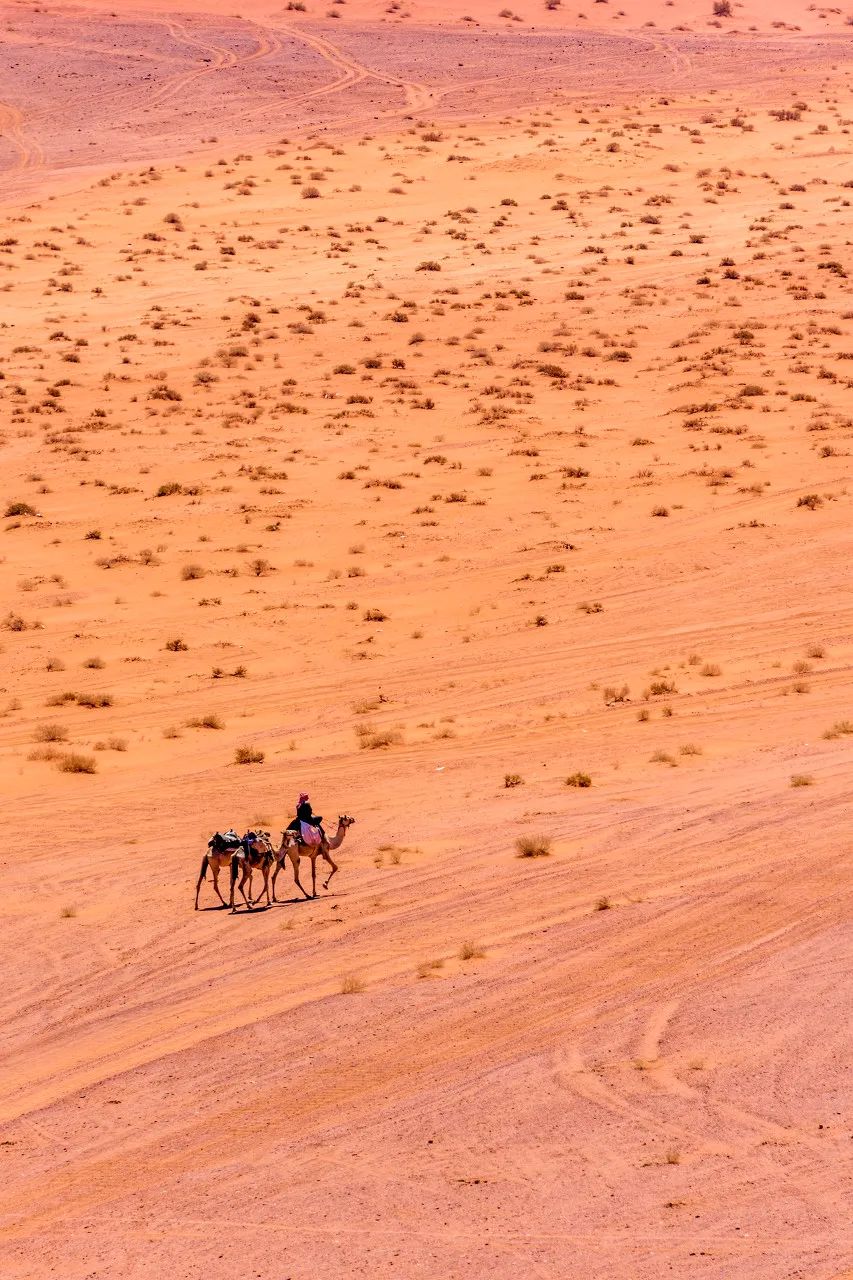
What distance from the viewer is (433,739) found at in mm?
18453

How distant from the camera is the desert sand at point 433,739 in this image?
9.27 metres

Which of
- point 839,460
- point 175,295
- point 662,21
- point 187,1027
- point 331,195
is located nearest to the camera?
point 187,1027

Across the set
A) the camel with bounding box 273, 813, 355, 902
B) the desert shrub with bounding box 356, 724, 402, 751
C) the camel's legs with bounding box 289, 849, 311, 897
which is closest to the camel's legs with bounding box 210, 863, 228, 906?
the camel with bounding box 273, 813, 355, 902

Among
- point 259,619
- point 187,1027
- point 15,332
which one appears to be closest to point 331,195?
point 15,332

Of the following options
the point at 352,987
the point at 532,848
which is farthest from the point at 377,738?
the point at 352,987

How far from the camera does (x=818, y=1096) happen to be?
32.4 ft

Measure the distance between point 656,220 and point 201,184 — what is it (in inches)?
699

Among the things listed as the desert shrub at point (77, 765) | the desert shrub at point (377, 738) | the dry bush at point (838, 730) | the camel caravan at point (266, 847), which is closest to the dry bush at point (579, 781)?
the desert shrub at point (377, 738)

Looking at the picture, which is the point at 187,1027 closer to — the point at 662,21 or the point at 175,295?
the point at 175,295

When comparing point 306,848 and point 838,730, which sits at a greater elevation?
point 306,848

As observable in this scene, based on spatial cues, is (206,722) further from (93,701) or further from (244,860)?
(244,860)

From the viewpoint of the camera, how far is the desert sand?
927 centimetres

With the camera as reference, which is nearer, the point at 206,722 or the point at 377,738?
the point at 377,738

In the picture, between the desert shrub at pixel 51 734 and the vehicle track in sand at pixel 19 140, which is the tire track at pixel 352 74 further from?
the desert shrub at pixel 51 734
